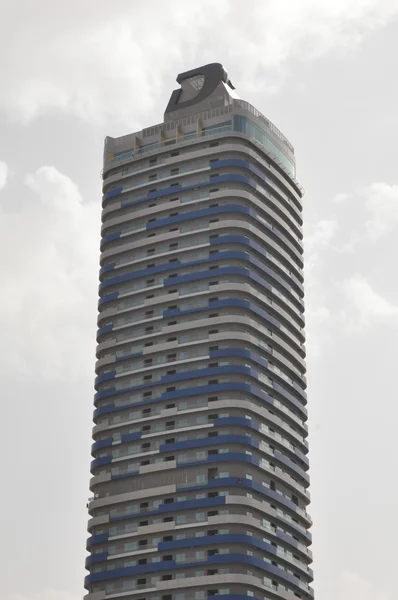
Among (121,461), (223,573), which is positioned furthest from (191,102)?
(223,573)

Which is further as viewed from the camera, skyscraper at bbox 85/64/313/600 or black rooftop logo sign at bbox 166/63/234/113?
black rooftop logo sign at bbox 166/63/234/113

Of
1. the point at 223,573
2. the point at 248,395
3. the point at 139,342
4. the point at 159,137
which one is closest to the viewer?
the point at 223,573

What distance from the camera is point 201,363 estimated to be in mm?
161875

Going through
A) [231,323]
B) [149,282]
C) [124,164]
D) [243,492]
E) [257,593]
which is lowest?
[257,593]

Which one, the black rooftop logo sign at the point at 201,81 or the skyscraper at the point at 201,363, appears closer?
the skyscraper at the point at 201,363

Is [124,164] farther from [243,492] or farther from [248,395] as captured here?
[243,492]

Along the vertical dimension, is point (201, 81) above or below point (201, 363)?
above

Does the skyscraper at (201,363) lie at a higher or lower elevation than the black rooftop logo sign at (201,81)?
lower

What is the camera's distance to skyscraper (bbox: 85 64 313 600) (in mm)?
150875

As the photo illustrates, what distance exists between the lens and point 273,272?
573 feet

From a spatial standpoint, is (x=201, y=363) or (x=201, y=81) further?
(x=201, y=81)

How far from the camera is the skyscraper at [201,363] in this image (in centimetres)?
15088

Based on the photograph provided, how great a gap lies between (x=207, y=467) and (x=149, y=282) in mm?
34679

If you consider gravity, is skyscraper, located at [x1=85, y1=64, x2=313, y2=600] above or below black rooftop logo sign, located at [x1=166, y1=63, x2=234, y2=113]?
below
